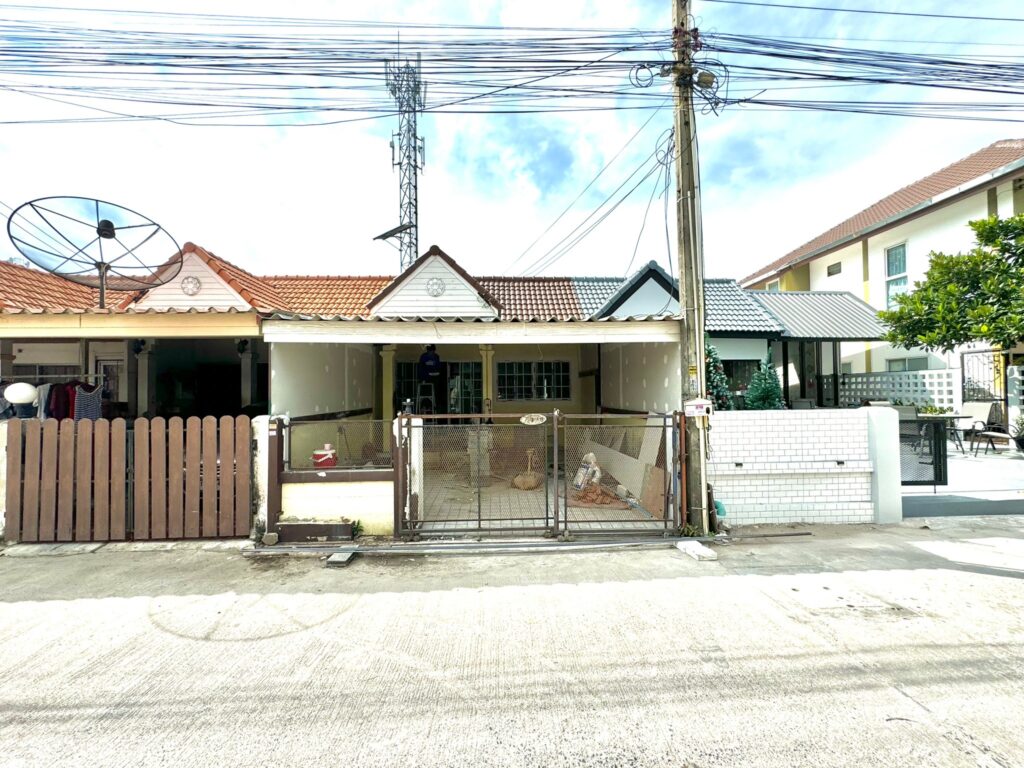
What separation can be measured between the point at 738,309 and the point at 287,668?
49.2ft

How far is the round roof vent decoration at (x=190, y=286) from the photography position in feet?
39.3

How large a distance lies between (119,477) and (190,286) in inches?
288

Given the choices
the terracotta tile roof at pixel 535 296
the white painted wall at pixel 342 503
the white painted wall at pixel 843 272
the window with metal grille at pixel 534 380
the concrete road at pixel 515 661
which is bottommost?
the concrete road at pixel 515 661

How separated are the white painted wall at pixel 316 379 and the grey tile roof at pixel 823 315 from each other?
41.4 feet

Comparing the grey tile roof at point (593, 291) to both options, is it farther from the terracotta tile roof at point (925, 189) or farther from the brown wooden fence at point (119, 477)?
the brown wooden fence at point (119, 477)

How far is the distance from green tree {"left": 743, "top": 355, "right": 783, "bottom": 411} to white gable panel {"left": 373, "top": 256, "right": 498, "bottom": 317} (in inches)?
272

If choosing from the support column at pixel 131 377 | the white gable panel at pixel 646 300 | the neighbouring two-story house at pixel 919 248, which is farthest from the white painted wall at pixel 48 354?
the neighbouring two-story house at pixel 919 248

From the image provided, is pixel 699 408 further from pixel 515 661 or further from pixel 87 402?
pixel 87 402

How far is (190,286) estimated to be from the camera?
12.0m

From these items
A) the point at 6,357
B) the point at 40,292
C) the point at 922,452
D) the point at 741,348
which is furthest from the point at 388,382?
the point at 922,452

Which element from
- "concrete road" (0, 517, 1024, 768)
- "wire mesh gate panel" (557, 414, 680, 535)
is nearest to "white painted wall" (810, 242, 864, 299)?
"wire mesh gate panel" (557, 414, 680, 535)

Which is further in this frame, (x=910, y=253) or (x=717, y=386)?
(x=910, y=253)

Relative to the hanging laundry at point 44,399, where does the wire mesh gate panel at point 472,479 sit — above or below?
below

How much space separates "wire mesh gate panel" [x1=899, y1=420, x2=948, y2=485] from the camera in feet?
24.9
